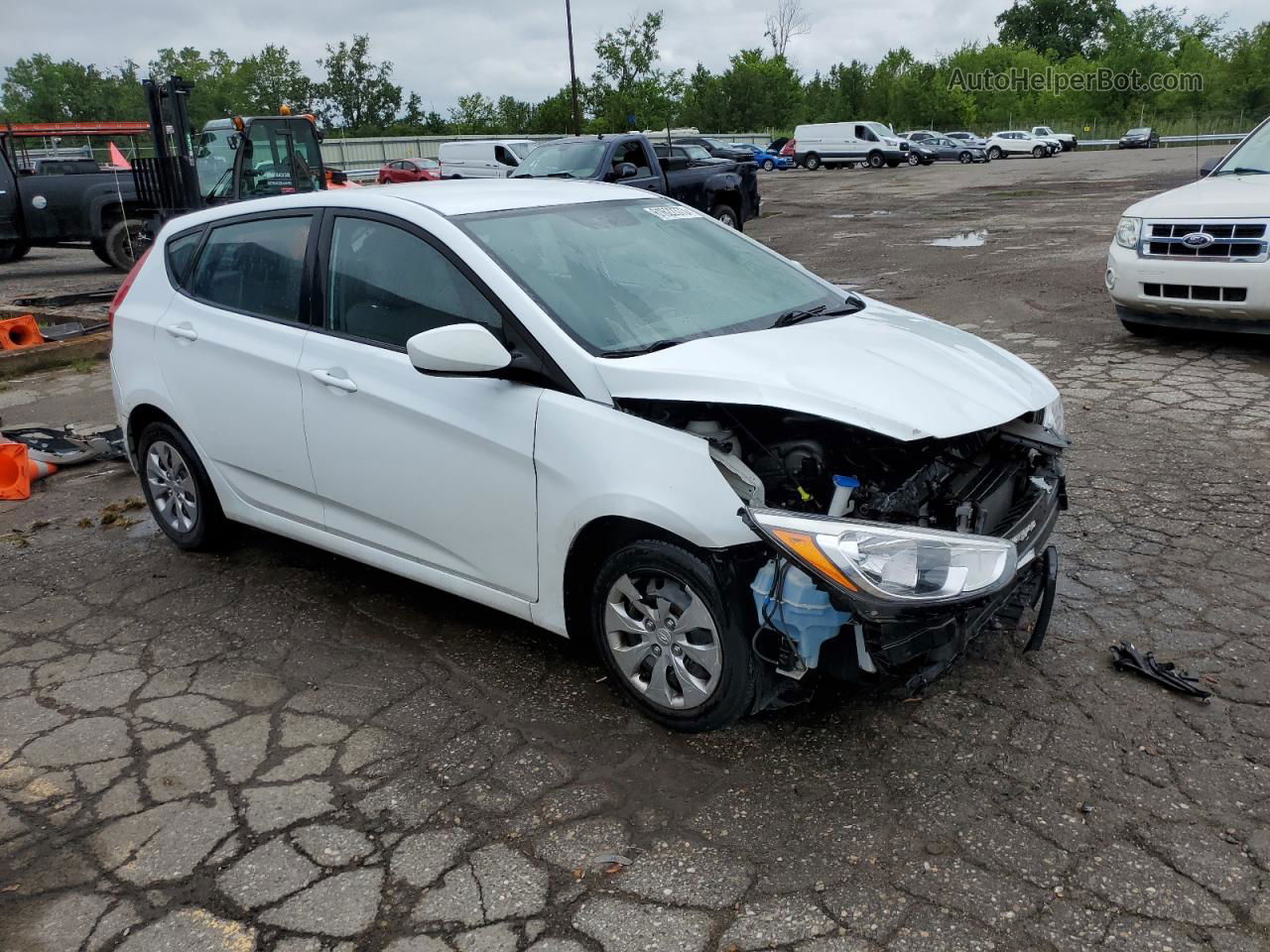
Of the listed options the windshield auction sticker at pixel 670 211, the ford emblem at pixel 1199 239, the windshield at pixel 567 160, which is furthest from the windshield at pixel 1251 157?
the windshield at pixel 567 160

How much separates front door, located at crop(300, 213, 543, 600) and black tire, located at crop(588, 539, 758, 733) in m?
0.32

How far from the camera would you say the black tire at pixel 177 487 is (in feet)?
15.9

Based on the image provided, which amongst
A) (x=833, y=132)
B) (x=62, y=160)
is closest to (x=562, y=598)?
(x=62, y=160)

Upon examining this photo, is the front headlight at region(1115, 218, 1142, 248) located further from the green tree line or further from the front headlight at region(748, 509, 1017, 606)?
the green tree line

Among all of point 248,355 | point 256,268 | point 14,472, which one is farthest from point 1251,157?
point 14,472

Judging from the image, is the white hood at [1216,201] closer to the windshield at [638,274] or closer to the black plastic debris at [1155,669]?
the windshield at [638,274]

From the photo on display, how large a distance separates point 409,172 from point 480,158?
3268mm

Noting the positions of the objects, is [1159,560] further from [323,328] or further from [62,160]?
[62,160]

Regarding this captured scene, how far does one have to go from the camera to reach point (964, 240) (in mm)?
15836

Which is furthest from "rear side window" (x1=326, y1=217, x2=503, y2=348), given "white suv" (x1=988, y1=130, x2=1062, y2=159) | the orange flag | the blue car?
"white suv" (x1=988, y1=130, x2=1062, y2=159)

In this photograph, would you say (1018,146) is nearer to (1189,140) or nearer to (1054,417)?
(1189,140)

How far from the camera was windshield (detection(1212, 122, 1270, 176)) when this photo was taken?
8.10 meters

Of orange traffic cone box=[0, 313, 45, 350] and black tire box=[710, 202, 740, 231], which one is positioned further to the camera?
black tire box=[710, 202, 740, 231]

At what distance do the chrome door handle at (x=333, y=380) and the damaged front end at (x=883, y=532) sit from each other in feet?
3.83
